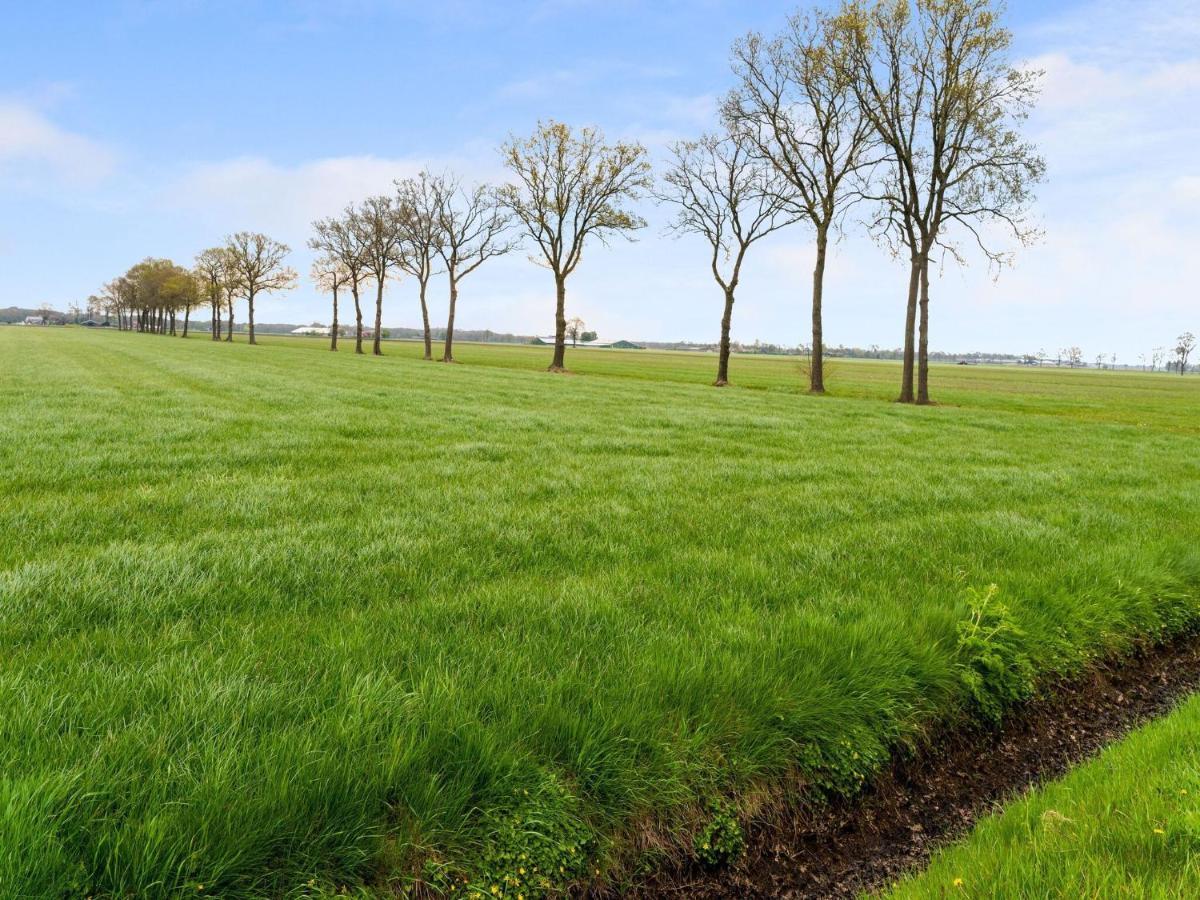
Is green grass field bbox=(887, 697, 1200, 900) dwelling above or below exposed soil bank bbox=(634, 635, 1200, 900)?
above

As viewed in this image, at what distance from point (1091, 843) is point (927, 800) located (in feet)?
3.03

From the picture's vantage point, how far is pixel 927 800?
333cm

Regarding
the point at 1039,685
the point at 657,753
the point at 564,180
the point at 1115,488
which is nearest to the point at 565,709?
the point at 657,753

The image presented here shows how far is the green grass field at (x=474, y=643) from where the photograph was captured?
7.39 ft

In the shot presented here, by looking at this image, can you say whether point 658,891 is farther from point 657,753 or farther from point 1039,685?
point 1039,685

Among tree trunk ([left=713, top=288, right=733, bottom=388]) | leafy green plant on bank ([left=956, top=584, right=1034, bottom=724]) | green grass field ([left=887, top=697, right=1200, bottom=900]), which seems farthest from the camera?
tree trunk ([left=713, top=288, right=733, bottom=388])

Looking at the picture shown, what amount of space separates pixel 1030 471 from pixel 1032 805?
907 cm

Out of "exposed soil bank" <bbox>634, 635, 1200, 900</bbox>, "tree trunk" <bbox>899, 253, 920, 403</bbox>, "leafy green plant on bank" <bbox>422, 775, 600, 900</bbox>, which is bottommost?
"exposed soil bank" <bbox>634, 635, 1200, 900</bbox>

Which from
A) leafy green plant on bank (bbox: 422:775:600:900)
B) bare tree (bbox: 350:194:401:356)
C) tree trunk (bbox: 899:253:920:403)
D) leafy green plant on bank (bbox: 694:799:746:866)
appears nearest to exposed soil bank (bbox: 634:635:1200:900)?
leafy green plant on bank (bbox: 694:799:746:866)

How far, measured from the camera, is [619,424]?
1423cm

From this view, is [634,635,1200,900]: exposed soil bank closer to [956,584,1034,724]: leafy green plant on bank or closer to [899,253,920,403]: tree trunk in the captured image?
[956,584,1034,724]: leafy green plant on bank

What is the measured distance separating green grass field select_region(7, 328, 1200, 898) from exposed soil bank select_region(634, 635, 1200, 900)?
198 mm

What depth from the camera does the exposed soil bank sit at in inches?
109

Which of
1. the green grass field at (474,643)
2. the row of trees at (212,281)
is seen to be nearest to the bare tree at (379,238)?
the row of trees at (212,281)
